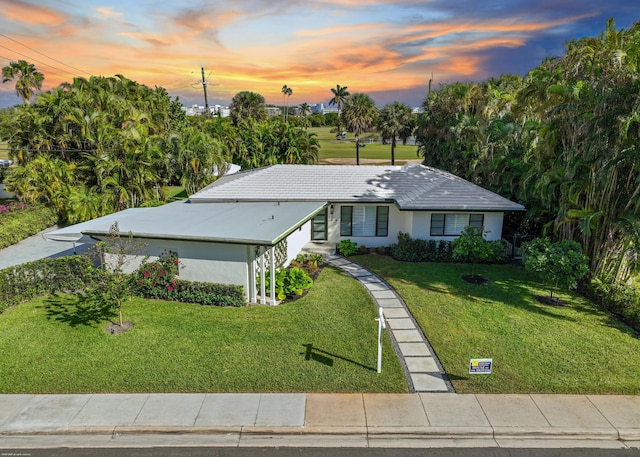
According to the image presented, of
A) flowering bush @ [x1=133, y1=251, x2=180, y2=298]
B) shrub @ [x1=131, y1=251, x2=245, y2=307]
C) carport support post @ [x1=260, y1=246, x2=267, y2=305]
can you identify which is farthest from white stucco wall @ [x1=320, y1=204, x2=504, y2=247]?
flowering bush @ [x1=133, y1=251, x2=180, y2=298]

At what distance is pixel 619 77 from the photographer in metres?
13.1

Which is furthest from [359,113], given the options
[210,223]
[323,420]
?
[323,420]

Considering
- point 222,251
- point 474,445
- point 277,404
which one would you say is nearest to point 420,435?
point 474,445

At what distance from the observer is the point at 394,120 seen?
50250 mm

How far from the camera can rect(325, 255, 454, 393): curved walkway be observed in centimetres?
958

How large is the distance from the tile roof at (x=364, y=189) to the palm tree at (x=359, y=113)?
110ft

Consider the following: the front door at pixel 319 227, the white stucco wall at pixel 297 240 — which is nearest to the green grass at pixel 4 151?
the white stucco wall at pixel 297 240

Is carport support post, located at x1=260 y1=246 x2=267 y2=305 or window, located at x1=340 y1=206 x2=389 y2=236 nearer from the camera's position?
carport support post, located at x1=260 y1=246 x2=267 y2=305

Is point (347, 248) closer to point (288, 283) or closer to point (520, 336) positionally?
point (288, 283)

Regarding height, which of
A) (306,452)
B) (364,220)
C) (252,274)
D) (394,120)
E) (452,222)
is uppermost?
(394,120)

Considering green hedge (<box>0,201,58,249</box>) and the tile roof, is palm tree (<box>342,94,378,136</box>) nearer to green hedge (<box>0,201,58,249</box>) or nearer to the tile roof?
the tile roof

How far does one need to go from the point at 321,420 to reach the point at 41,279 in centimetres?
1266

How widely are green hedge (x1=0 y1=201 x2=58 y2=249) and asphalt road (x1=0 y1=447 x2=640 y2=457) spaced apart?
1850 cm

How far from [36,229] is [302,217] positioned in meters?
18.6
